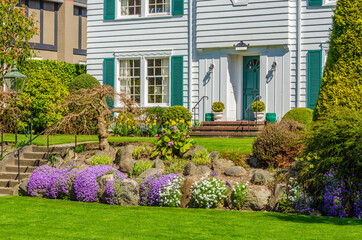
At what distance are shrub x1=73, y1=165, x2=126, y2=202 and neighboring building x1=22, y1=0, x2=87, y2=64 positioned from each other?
20.3 m

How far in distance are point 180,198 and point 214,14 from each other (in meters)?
9.60

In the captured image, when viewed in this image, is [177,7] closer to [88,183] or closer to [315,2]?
[315,2]

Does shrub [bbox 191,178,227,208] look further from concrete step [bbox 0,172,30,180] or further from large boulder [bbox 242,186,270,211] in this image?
concrete step [bbox 0,172,30,180]

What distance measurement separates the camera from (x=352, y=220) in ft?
29.4

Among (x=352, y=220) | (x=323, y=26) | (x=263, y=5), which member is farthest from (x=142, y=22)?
(x=352, y=220)

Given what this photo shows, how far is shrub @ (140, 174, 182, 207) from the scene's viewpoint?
1056 centimetres

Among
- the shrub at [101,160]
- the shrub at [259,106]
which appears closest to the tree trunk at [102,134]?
the shrub at [101,160]

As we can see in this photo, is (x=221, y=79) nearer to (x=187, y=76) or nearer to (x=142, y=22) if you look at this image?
(x=187, y=76)

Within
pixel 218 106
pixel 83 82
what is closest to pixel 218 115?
pixel 218 106

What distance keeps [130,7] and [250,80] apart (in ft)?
16.7

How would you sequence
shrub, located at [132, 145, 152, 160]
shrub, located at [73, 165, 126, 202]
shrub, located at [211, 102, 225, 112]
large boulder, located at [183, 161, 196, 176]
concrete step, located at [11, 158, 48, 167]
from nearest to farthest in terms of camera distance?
1. shrub, located at [73, 165, 126, 202]
2. large boulder, located at [183, 161, 196, 176]
3. shrub, located at [132, 145, 152, 160]
4. concrete step, located at [11, 158, 48, 167]
5. shrub, located at [211, 102, 225, 112]

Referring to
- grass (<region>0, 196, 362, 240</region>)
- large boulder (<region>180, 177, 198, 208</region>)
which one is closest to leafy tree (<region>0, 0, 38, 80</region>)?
grass (<region>0, 196, 362, 240</region>)

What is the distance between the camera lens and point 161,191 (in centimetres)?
1061

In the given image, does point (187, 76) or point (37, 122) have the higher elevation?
point (187, 76)
